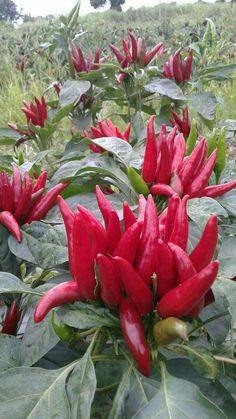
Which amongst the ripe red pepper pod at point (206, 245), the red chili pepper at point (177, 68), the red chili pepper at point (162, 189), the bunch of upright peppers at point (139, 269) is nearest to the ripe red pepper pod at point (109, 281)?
the bunch of upright peppers at point (139, 269)

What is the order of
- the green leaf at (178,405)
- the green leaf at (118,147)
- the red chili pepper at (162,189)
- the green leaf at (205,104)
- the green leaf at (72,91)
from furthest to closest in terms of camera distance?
the green leaf at (205,104) → the green leaf at (72,91) → the green leaf at (118,147) → the red chili pepper at (162,189) → the green leaf at (178,405)

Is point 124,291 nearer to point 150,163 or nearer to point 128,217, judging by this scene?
point 128,217

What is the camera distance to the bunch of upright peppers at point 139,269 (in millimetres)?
684

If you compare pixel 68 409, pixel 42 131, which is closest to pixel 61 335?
pixel 68 409

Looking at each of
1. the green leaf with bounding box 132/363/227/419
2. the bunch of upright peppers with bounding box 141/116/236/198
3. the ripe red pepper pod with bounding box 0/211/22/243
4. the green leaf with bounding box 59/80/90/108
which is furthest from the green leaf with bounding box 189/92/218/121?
the green leaf with bounding box 132/363/227/419

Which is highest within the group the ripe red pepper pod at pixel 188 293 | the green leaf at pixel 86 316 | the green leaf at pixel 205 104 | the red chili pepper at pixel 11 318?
the ripe red pepper pod at pixel 188 293

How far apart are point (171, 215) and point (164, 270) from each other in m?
0.08

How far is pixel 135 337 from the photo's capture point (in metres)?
0.70

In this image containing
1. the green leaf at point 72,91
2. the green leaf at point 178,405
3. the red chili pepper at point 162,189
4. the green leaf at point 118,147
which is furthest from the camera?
the green leaf at point 72,91

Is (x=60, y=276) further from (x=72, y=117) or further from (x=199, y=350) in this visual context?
(x=72, y=117)

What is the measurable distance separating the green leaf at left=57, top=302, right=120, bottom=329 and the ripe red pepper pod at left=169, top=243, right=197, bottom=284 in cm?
11

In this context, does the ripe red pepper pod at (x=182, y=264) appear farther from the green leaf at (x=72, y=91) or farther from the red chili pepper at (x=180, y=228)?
the green leaf at (x=72, y=91)

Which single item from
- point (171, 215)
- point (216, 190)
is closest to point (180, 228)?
point (171, 215)

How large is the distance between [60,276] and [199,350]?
268 mm
